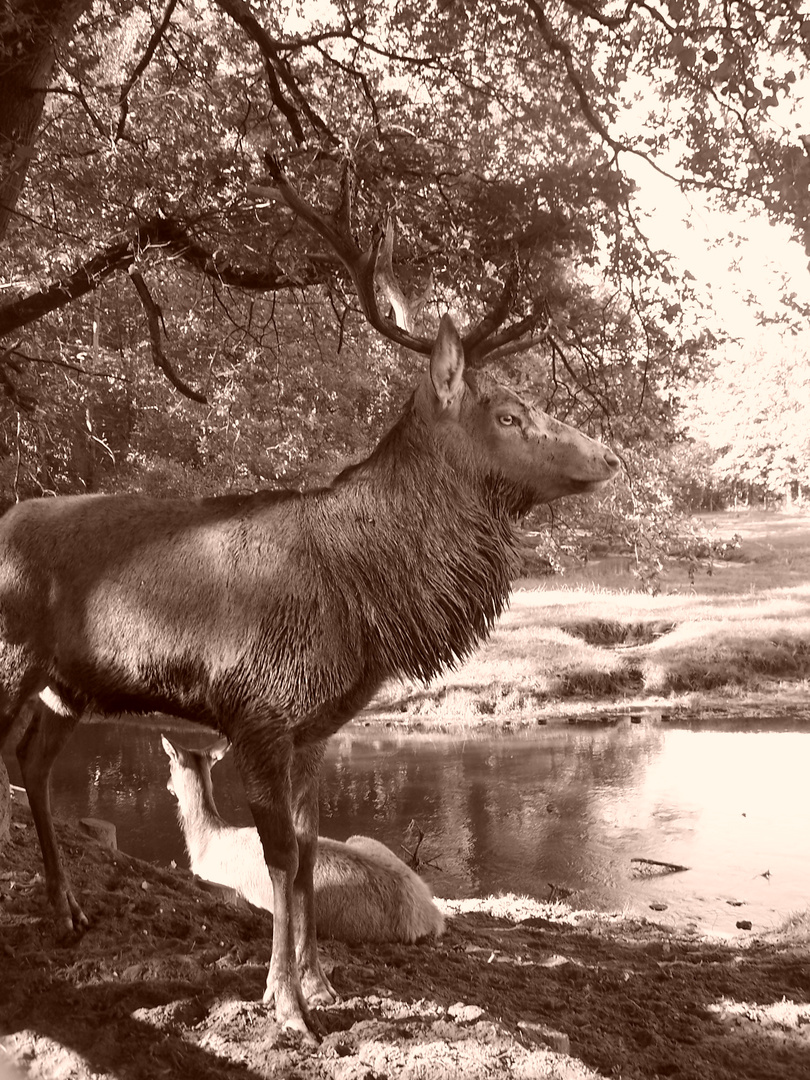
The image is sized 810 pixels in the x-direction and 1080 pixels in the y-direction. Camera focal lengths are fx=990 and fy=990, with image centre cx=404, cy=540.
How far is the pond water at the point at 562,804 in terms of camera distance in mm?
12016

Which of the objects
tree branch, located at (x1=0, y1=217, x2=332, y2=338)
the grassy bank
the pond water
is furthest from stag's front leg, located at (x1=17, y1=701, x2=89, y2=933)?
the grassy bank

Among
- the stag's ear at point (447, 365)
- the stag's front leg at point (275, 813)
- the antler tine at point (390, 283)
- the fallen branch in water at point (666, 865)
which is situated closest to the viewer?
the stag's front leg at point (275, 813)

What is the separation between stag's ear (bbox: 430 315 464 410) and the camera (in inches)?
173

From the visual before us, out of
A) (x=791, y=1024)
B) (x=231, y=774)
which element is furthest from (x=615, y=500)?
(x=231, y=774)

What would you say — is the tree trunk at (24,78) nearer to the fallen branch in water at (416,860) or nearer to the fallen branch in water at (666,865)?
the fallen branch in water at (416,860)

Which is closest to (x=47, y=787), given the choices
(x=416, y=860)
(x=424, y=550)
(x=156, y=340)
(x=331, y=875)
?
(x=424, y=550)

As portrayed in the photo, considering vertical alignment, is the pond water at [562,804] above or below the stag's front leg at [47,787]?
below

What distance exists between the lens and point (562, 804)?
15695 mm

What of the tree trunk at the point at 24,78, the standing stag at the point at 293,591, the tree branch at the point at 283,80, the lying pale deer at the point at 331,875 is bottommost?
the lying pale deer at the point at 331,875

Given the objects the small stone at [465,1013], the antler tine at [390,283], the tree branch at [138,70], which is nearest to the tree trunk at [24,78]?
the tree branch at [138,70]

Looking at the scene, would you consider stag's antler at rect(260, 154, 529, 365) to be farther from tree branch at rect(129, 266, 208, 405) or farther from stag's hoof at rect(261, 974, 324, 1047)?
tree branch at rect(129, 266, 208, 405)

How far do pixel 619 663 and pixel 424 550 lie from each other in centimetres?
2088

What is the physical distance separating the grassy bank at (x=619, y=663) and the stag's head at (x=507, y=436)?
46.3 feet

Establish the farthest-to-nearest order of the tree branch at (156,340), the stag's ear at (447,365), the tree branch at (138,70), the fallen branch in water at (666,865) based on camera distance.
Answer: the fallen branch in water at (666,865) < the tree branch at (156,340) < the tree branch at (138,70) < the stag's ear at (447,365)
